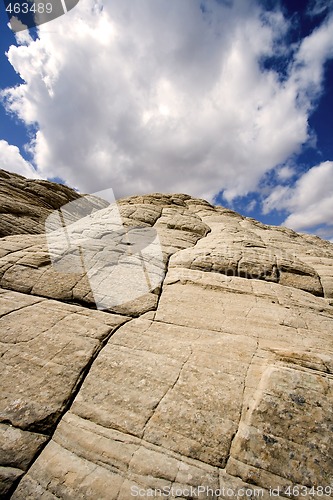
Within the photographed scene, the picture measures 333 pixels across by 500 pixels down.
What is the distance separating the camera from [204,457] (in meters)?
7.29

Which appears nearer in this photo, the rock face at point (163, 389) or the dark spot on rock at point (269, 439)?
the rock face at point (163, 389)

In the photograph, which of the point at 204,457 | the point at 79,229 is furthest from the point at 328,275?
the point at 79,229

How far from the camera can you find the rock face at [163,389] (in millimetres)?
6906

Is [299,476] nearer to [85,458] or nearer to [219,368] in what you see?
[219,368]

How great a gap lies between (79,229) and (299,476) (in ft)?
67.6
